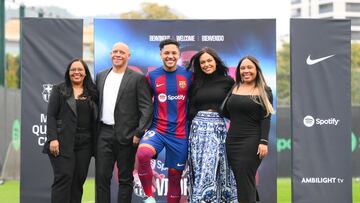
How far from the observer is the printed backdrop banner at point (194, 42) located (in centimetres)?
1027

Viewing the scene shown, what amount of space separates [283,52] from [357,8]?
131 feet

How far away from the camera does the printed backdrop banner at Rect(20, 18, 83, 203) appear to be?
10133 mm

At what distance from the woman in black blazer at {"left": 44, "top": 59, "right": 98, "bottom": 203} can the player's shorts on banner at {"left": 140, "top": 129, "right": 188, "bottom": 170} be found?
65 centimetres

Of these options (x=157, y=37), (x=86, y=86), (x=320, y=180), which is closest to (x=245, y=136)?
(x=86, y=86)

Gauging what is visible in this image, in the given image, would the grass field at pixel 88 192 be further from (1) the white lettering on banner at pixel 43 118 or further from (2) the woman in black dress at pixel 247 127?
(2) the woman in black dress at pixel 247 127

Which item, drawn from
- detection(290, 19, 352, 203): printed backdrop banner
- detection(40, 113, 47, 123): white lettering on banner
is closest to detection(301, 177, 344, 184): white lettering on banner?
detection(290, 19, 352, 203): printed backdrop banner

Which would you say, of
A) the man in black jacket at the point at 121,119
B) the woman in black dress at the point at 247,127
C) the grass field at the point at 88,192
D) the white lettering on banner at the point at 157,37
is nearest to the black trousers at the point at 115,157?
the man in black jacket at the point at 121,119

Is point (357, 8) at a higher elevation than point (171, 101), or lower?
higher

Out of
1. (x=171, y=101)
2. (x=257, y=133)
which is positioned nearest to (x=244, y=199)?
(x=257, y=133)

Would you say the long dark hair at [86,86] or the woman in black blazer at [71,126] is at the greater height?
the long dark hair at [86,86]

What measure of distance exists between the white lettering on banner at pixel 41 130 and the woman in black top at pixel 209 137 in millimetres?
2672

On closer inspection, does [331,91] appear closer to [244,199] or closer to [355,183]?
[244,199]

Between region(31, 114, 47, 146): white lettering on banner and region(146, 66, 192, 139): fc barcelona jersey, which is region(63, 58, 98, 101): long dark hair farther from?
region(31, 114, 47, 146): white lettering on banner

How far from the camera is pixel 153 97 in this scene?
8.27 meters
